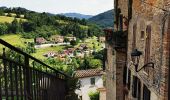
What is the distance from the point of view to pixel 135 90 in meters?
14.9

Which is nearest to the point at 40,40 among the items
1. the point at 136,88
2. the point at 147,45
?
the point at 136,88

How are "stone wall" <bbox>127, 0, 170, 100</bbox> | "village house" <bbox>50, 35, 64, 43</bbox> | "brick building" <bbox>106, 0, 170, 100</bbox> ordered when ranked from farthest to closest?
"village house" <bbox>50, 35, 64, 43</bbox> → "brick building" <bbox>106, 0, 170, 100</bbox> → "stone wall" <bbox>127, 0, 170, 100</bbox>

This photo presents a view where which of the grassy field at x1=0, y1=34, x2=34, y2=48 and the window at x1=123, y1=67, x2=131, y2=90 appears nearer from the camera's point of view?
the window at x1=123, y1=67, x2=131, y2=90

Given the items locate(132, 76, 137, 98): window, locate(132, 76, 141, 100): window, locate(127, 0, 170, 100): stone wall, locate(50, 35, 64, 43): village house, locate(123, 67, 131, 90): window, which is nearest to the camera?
locate(127, 0, 170, 100): stone wall

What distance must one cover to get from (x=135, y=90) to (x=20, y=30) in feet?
293

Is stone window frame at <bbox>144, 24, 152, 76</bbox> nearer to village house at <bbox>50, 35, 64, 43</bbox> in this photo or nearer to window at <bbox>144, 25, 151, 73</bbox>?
window at <bbox>144, 25, 151, 73</bbox>

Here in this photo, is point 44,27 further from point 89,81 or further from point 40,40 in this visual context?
point 89,81

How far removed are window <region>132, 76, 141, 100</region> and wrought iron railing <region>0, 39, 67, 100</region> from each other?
4277 millimetres

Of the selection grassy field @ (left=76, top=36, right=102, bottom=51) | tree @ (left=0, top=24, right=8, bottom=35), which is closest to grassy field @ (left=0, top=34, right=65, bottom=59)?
tree @ (left=0, top=24, right=8, bottom=35)

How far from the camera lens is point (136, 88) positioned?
48.2 ft

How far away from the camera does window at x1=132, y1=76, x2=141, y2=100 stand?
14.1 meters

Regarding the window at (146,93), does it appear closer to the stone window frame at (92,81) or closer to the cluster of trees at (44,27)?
the stone window frame at (92,81)

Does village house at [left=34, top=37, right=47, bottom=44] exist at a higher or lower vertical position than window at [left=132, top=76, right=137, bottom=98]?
lower

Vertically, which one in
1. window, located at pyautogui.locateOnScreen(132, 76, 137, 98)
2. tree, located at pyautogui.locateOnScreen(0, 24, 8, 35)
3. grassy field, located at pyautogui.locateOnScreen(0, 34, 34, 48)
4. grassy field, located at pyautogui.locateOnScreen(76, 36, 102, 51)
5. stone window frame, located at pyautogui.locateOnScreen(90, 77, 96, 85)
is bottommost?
stone window frame, located at pyautogui.locateOnScreen(90, 77, 96, 85)
